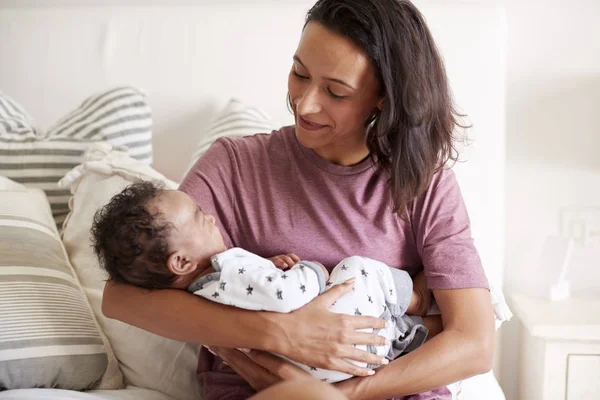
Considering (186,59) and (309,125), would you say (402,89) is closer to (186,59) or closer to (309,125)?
(309,125)

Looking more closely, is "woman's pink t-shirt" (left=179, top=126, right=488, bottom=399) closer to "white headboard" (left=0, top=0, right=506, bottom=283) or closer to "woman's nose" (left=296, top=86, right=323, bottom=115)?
"woman's nose" (left=296, top=86, right=323, bottom=115)

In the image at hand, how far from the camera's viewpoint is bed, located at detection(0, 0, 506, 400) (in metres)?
2.08

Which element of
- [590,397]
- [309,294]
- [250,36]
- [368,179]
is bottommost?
[590,397]

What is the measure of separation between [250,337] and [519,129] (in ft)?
4.48

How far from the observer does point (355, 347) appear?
1298 millimetres

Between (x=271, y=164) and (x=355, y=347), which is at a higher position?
(x=271, y=164)

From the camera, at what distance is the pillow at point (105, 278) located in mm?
1585

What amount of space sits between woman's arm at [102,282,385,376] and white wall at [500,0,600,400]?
118 centimetres

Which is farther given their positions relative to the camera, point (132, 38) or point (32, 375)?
point (132, 38)

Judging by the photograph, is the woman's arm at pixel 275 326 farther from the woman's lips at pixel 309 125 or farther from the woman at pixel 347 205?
the woman's lips at pixel 309 125

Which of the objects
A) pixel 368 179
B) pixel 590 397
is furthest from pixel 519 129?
pixel 368 179

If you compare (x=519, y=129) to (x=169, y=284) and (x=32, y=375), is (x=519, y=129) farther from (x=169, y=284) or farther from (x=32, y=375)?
(x=32, y=375)

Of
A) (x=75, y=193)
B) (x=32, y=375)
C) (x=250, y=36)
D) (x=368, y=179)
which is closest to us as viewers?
(x=32, y=375)

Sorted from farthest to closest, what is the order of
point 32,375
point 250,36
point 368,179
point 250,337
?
point 250,36
point 368,179
point 32,375
point 250,337
